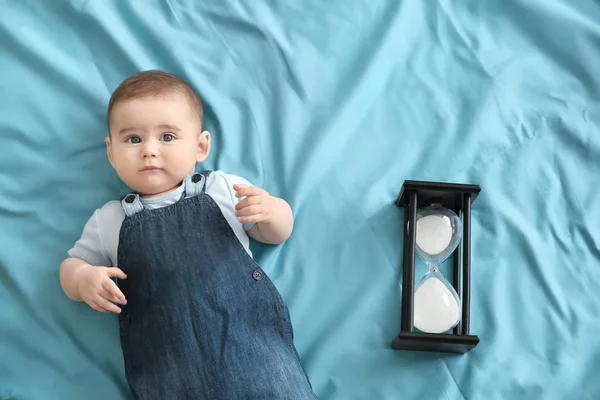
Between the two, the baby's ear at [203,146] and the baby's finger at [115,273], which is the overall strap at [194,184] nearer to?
the baby's ear at [203,146]

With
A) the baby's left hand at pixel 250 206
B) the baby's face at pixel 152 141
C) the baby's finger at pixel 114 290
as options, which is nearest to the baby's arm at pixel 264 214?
the baby's left hand at pixel 250 206

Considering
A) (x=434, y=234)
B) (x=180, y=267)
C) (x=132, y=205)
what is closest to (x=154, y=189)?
(x=132, y=205)

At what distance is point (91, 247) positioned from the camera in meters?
1.33

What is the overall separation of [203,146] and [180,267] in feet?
0.81

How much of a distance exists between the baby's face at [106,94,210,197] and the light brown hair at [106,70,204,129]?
0.5 inches

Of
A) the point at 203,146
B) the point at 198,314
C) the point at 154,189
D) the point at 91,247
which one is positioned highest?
the point at 203,146

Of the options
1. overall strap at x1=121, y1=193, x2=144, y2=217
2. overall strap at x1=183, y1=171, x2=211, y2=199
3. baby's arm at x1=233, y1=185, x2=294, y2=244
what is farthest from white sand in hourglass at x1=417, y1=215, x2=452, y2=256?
overall strap at x1=121, y1=193, x2=144, y2=217

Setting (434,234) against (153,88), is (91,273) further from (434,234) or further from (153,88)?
(434,234)

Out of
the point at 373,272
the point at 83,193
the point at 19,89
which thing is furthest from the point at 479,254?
the point at 19,89

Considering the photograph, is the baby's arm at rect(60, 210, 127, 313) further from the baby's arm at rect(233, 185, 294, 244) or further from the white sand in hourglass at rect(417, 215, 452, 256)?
the white sand in hourglass at rect(417, 215, 452, 256)

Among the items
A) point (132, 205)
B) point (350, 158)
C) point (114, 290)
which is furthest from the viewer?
point (350, 158)

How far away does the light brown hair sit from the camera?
1.30 meters

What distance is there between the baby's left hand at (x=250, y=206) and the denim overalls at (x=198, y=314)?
0.07m

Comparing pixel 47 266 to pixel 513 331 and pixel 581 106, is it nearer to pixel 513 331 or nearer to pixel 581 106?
pixel 513 331
